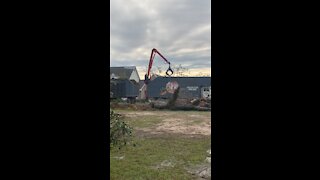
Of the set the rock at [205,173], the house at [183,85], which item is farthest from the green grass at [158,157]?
the house at [183,85]

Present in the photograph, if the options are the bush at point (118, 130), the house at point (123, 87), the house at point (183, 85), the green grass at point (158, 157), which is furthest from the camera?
Answer: the house at point (183, 85)

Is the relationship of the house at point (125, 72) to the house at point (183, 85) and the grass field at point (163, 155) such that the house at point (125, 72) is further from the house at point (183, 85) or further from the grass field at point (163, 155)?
the grass field at point (163, 155)

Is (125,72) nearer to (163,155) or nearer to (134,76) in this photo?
(134,76)

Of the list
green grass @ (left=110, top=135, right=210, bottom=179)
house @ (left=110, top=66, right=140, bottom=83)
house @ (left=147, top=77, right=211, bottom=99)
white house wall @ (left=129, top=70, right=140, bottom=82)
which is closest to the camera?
green grass @ (left=110, top=135, right=210, bottom=179)

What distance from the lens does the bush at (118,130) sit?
4.89 m

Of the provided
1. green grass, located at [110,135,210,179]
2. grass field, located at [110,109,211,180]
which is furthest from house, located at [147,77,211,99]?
green grass, located at [110,135,210,179]

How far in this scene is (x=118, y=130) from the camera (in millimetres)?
5031

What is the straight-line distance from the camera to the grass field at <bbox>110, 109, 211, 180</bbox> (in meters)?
3.64

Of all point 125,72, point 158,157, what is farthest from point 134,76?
point 158,157

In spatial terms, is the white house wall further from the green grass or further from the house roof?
the green grass

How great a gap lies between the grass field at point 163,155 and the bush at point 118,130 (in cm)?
17

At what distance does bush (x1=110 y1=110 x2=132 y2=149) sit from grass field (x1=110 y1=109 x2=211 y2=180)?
6.5 inches
